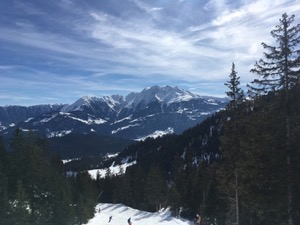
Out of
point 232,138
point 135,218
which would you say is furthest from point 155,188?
point 232,138

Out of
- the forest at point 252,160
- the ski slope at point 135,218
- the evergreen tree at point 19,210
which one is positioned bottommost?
the ski slope at point 135,218

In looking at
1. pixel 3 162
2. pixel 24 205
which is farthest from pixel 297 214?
pixel 3 162

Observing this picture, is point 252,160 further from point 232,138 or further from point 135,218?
point 135,218

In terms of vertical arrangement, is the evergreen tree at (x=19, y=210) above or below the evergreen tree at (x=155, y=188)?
above

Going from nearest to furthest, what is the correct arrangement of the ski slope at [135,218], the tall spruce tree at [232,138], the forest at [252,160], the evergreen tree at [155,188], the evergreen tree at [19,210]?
the forest at [252,160], the tall spruce tree at [232,138], the evergreen tree at [19,210], the ski slope at [135,218], the evergreen tree at [155,188]

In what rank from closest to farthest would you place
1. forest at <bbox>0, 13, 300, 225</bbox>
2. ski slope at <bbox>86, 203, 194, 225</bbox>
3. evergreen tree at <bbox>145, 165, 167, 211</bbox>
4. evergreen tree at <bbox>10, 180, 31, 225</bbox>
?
forest at <bbox>0, 13, 300, 225</bbox> < evergreen tree at <bbox>10, 180, 31, 225</bbox> < ski slope at <bbox>86, 203, 194, 225</bbox> < evergreen tree at <bbox>145, 165, 167, 211</bbox>

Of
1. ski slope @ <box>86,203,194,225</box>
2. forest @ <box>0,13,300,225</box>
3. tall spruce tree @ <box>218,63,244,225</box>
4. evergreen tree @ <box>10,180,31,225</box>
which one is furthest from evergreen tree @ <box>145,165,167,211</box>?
tall spruce tree @ <box>218,63,244,225</box>

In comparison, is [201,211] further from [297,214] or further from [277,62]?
[277,62]

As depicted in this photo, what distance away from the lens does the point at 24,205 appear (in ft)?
160

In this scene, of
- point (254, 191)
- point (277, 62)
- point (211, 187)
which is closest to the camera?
point (277, 62)

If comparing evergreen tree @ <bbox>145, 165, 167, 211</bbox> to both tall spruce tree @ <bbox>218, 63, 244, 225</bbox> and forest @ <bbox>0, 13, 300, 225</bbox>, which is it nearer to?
forest @ <bbox>0, 13, 300, 225</bbox>

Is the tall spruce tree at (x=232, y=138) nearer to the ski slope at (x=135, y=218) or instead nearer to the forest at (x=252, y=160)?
the forest at (x=252, y=160)

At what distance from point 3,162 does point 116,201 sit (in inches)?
2533

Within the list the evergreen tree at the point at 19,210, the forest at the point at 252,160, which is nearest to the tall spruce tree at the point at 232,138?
the forest at the point at 252,160
